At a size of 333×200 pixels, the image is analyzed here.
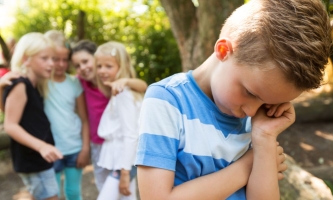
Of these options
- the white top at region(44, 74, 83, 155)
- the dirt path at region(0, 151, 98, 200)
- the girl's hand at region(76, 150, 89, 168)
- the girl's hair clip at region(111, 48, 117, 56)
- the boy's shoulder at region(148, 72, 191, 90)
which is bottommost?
the dirt path at region(0, 151, 98, 200)

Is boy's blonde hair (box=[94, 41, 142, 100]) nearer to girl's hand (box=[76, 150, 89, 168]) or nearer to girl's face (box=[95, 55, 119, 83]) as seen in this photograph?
girl's face (box=[95, 55, 119, 83])

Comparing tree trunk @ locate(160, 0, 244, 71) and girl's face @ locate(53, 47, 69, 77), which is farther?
tree trunk @ locate(160, 0, 244, 71)

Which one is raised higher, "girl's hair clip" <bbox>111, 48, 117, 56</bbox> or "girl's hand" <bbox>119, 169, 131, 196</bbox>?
"girl's hair clip" <bbox>111, 48, 117, 56</bbox>

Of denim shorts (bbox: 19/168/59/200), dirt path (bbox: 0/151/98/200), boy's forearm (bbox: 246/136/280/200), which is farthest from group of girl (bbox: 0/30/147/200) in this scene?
boy's forearm (bbox: 246/136/280/200)

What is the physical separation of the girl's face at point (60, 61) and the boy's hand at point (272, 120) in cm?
237

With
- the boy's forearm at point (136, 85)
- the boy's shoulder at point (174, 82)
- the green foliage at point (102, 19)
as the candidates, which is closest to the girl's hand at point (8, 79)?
the boy's forearm at point (136, 85)

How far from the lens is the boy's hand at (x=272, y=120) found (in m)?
1.28

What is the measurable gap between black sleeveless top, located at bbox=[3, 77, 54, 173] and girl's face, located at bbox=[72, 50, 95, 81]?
535 mm

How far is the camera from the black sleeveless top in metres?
2.77

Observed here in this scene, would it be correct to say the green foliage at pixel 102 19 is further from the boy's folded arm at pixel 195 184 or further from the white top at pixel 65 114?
the boy's folded arm at pixel 195 184

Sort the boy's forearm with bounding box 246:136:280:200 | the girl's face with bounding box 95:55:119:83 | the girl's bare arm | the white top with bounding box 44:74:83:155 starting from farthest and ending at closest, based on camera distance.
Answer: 1. the white top with bounding box 44:74:83:155
2. the girl's face with bounding box 95:55:119:83
3. the girl's bare arm
4. the boy's forearm with bounding box 246:136:280:200

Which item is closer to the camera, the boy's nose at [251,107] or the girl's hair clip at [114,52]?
the boy's nose at [251,107]

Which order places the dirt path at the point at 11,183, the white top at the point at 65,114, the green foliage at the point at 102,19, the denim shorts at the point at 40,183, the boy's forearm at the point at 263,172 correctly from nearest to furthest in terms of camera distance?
the boy's forearm at the point at 263,172
the denim shorts at the point at 40,183
the white top at the point at 65,114
the dirt path at the point at 11,183
the green foliage at the point at 102,19

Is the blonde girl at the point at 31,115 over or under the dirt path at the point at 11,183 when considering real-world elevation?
over
